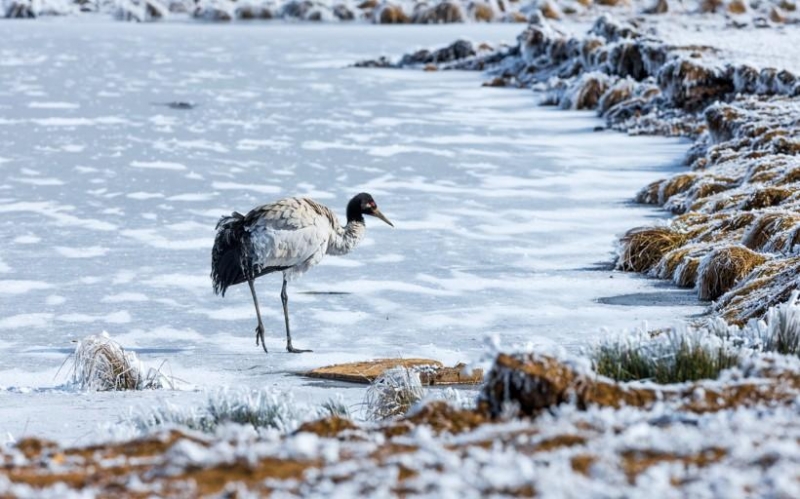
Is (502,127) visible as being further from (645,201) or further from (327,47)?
(327,47)

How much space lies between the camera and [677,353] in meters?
5.50

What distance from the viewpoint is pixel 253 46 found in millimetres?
42094

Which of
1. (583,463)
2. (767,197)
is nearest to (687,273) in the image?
(767,197)

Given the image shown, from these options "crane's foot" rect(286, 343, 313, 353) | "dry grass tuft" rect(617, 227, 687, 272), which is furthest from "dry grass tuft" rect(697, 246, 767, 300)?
"crane's foot" rect(286, 343, 313, 353)

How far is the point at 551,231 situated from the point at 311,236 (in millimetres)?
4484

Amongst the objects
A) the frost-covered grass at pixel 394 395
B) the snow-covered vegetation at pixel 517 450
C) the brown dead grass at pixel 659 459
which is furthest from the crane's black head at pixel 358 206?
the brown dead grass at pixel 659 459

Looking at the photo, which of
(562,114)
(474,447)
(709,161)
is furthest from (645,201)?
(474,447)

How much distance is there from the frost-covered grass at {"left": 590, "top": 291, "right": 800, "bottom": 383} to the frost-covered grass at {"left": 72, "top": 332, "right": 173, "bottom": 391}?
331 cm

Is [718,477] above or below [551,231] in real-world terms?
above

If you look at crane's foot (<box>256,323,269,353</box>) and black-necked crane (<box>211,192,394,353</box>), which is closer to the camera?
crane's foot (<box>256,323,269,353</box>)

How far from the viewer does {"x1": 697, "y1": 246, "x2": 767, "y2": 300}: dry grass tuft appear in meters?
10.2

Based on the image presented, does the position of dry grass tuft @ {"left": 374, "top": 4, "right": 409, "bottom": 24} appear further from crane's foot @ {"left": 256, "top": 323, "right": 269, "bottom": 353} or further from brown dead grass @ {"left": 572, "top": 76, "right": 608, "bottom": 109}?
crane's foot @ {"left": 256, "top": 323, "right": 269, "bottom": 353}

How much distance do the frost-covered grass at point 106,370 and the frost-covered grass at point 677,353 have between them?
10.9ft

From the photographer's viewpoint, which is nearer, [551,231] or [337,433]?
[337,433]
